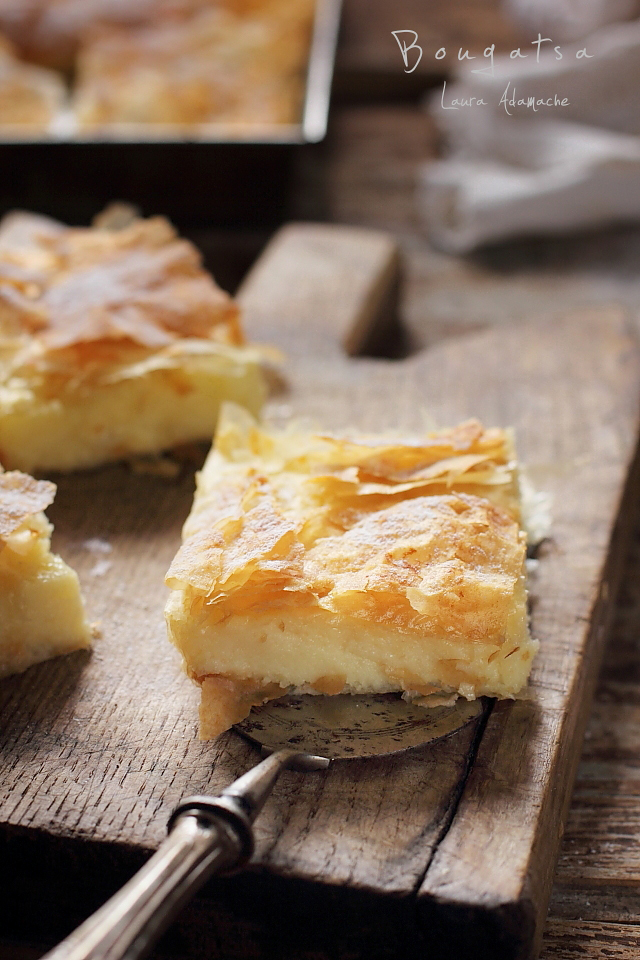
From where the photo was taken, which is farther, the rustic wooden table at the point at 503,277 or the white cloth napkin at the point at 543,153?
the white cloth napkin at the point at 543,153

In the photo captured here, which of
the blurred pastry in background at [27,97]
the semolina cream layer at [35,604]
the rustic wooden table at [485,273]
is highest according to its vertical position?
the semolina cream layer at [35,604]

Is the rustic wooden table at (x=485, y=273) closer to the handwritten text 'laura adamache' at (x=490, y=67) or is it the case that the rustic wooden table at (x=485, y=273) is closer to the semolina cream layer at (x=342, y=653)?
the handwritten text 'laura adamache' at (x=490, y=67)

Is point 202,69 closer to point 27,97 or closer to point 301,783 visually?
point 27,97

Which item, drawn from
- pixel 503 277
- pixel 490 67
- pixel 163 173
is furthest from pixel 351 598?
pixel 490 67

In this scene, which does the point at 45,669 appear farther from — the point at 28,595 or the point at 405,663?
the point at 405,663

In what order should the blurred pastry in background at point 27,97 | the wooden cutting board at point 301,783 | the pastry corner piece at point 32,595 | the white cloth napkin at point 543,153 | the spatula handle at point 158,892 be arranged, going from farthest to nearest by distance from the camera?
the blurred pastry in background at point 27,97, the white cloth napkin at point 543,153, the pastry corner piece at point 32,595, the wooden cutting board at point 301,783, the spatula handle at point 158,892

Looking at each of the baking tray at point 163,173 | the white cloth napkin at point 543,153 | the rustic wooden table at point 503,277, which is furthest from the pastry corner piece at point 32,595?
the white cloth napkin at point 543,153
